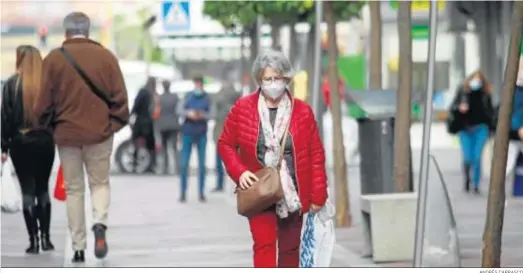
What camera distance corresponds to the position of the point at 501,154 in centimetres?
1049

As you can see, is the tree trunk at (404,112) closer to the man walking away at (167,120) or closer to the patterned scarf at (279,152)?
the patterned scarf at (279,152)

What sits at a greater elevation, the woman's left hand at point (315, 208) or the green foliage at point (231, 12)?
the woman's left hand at point (315, 208)

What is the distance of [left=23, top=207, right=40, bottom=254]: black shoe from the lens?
46.7 feet

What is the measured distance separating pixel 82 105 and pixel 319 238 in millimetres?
3755

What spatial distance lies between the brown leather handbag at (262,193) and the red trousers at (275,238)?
0.10 meters

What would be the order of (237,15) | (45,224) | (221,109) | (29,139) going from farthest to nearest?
(237,15) → (221,109) → (45,224) → (29,139)

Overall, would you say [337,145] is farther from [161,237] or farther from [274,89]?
[274,89]

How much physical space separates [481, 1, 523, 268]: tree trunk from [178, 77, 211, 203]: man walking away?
11.9 metres

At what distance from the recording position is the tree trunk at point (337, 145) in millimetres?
17047

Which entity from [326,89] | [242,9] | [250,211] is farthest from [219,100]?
[250,211]

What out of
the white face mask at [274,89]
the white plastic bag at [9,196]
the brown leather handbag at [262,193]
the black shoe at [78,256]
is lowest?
the black shoe at [78,256]

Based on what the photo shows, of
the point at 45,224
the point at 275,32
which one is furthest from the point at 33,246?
the point at 275,32

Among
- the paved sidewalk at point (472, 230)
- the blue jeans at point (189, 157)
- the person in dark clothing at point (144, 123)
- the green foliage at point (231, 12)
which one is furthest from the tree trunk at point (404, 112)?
the person in dark clothing at point (144, 123)
